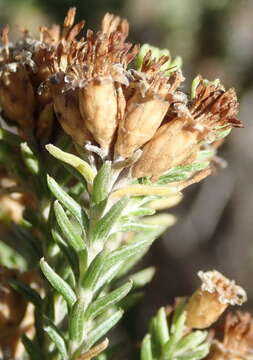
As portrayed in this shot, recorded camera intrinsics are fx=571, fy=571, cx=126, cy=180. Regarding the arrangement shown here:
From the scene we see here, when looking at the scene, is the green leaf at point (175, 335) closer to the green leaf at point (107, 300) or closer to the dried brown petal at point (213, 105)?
the green leaf at point (107, 300)

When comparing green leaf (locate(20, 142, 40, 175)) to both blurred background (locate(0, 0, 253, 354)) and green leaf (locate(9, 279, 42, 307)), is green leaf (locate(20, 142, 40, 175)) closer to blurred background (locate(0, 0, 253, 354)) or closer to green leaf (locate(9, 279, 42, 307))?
green leaf (locate(9, 279, 42, 307))

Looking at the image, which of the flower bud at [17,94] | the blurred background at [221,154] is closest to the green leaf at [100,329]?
the flower bud at [17,94]

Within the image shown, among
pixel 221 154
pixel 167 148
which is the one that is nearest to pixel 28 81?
pixel 167 148

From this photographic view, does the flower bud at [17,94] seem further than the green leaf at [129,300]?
No

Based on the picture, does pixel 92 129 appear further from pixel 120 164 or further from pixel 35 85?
pixel 35 85

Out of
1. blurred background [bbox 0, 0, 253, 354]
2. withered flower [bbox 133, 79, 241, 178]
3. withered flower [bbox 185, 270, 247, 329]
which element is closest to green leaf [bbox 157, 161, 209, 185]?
withered flower [bbox 133, 79, 241, 178]

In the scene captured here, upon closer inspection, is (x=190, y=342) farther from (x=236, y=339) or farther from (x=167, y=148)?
(x=167, y=148)
